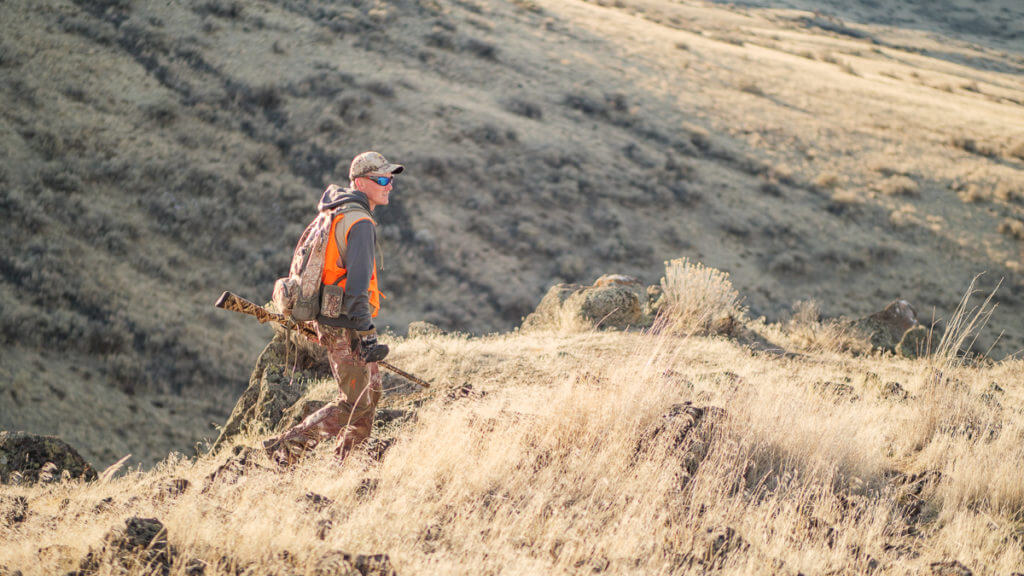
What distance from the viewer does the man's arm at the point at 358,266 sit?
428cm

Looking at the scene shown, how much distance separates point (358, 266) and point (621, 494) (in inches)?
82.8

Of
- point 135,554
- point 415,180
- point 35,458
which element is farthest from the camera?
point 415,180

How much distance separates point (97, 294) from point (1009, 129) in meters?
32.3

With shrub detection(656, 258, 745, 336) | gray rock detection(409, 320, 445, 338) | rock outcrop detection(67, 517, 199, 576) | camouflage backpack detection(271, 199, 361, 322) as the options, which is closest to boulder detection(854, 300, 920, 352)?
shrub detection(656, 258, 745, 336)

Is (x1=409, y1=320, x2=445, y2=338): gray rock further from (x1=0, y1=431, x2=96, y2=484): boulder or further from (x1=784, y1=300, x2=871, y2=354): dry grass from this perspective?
(x1=784, y1=300, x2=871, y2=354): dry grass

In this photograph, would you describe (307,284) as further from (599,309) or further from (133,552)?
(599,309)

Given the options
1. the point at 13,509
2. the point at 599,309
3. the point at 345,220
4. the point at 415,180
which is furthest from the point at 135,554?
the point at 415,180

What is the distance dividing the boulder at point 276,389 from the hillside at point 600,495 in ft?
1.80

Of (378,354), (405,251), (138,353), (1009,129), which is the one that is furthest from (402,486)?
(1009,129)

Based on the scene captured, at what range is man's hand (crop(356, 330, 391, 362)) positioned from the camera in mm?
4434

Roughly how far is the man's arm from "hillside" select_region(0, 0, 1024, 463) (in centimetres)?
850

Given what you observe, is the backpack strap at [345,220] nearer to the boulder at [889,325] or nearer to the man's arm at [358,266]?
the man's arm at [358,266]

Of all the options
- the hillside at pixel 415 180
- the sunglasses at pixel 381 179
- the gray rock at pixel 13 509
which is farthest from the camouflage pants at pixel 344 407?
the hillside at pixel 415 180

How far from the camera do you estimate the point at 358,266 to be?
4289 millimetres
